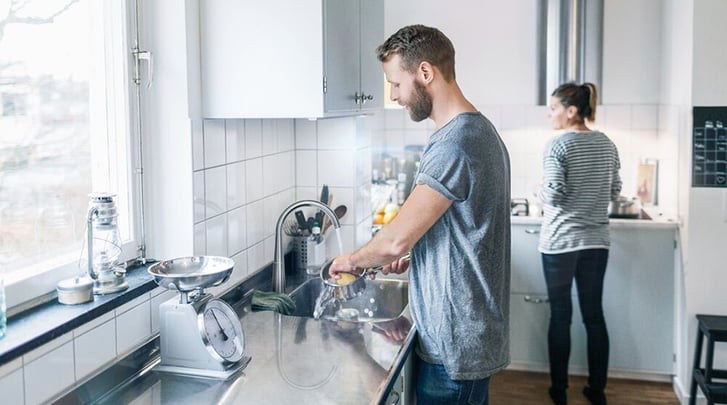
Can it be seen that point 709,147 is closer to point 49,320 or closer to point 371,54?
point 371,54

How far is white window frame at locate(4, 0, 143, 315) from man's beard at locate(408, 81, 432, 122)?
0.77 meters

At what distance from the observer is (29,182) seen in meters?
1.69

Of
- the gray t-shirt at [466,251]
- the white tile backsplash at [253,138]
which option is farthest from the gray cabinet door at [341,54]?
the gray t-shirt at [466,251]

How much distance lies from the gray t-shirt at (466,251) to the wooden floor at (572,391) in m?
1.92

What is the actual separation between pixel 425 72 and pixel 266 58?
49cm

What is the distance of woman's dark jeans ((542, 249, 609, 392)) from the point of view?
143 inches

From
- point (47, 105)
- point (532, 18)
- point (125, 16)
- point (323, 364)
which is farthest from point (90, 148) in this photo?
point (532, 18)

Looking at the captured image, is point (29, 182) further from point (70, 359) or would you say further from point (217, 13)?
point (217, 13)

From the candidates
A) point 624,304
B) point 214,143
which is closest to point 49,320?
point 214,143

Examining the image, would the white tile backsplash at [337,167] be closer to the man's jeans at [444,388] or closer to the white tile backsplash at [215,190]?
the white tile backsplash at [215,190]

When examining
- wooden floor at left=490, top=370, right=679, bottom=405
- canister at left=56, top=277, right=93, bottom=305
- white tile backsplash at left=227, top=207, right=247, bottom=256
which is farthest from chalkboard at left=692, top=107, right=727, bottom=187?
canister at left=56, top=277, right=93, bottom=305

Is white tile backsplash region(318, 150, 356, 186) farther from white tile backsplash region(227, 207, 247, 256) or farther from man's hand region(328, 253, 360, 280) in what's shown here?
man's hand region(328, 253, 360, 280)

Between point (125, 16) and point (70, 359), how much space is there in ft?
3.03

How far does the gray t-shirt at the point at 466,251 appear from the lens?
74.0 inches
